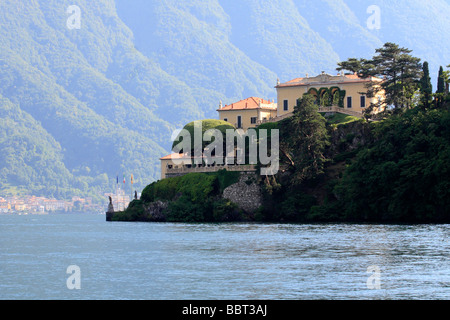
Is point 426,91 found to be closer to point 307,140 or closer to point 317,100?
point 307,140

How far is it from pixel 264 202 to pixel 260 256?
2134 inches

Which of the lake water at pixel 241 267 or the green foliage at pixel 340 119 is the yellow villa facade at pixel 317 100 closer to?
the green foliage at pixel 340 119

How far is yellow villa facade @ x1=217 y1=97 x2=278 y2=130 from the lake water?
6028 cm

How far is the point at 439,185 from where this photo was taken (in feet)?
273

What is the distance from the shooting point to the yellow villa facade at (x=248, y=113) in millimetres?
133375

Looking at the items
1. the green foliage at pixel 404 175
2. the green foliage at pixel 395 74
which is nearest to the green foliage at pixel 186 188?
the green foliage at pixel 404 175

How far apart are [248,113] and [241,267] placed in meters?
86.7

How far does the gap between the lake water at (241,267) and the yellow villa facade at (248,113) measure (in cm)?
6028

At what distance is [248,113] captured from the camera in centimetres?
13388

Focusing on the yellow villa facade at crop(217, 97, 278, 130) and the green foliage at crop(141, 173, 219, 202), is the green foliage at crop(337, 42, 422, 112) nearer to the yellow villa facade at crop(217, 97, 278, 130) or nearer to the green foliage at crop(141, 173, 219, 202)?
the yellow villa facade at crop(217, 97, 278, 130)

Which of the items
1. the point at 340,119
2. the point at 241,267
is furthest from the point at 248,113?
the point at 241,267

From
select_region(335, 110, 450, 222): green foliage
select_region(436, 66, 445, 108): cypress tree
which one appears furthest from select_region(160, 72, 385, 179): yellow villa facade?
select_region(335, 110, 450, 222): green foliage

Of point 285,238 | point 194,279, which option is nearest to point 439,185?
point 285,238
